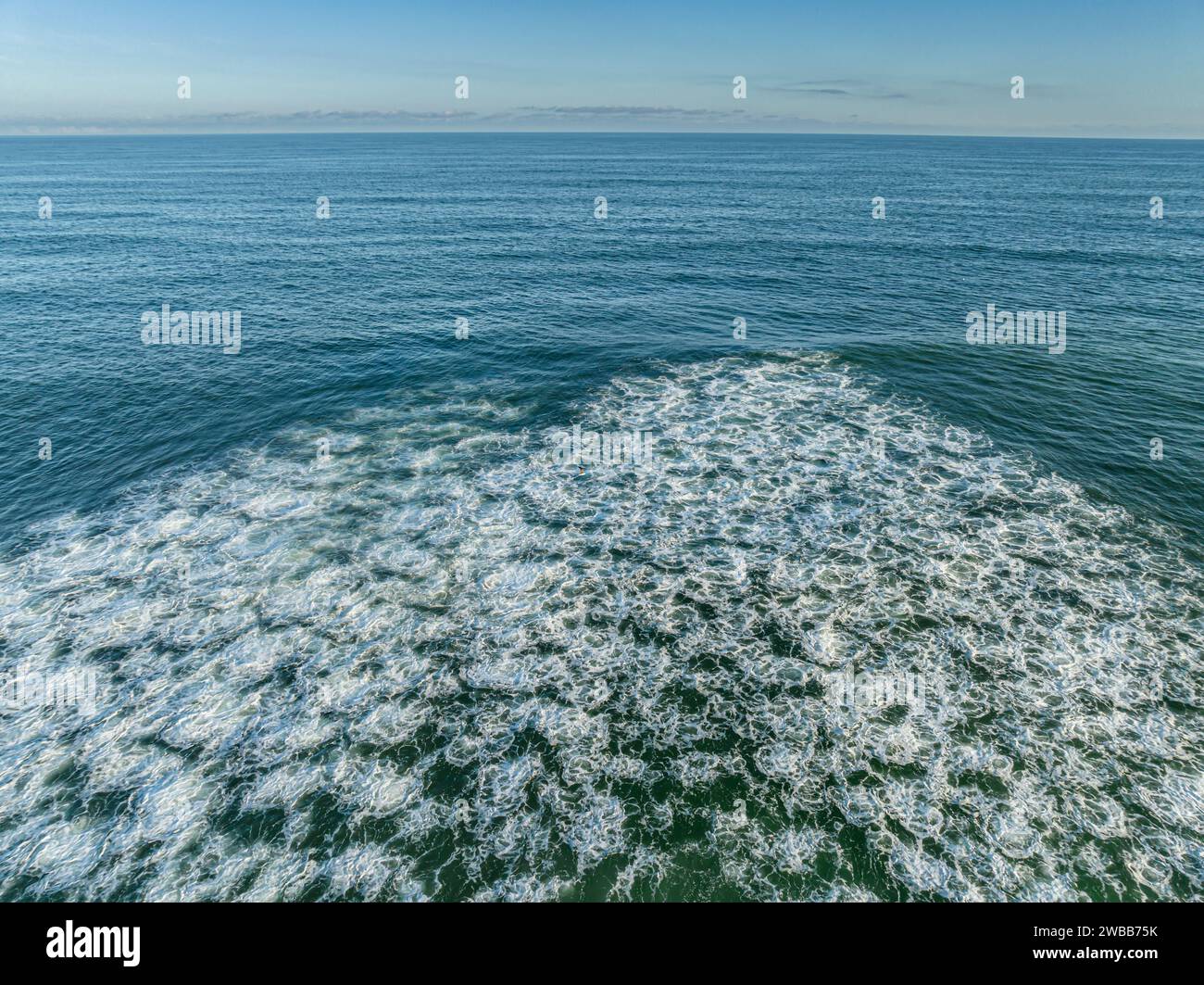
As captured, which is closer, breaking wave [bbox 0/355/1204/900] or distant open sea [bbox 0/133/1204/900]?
breaking wave [bbox 0/355/1204/900]

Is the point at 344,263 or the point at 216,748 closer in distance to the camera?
the point at 216,748

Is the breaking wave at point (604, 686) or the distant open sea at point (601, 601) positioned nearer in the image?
the breaking wave at point (604, 686)
